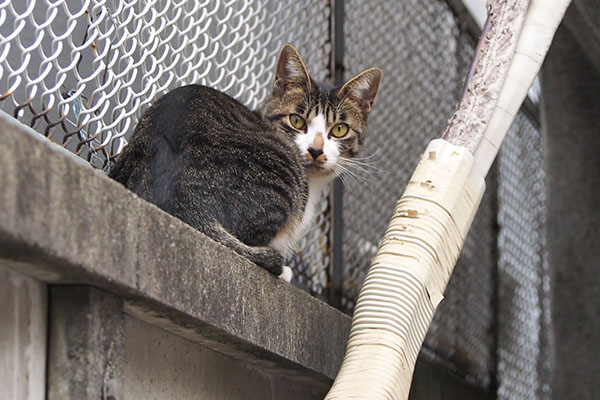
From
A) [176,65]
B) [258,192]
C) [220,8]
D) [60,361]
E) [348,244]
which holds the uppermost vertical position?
[220,8]

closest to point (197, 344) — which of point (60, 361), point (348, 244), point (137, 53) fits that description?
point (60, 361)

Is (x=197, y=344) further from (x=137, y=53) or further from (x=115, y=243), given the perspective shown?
(x=137, y=53)

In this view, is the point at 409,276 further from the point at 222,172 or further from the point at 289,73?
the point at 289,73

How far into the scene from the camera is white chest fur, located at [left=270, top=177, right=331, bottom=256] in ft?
6.86

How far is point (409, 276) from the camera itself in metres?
1.73

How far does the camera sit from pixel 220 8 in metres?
2.46

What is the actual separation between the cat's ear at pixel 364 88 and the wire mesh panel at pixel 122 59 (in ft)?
0.80

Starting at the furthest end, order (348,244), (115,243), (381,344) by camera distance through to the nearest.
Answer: (348,244), (381,344), (115,243)

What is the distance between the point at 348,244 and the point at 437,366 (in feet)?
2.03

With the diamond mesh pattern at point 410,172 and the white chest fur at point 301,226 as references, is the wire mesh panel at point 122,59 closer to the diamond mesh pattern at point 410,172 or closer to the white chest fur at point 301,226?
the white chest fur at point 301,226

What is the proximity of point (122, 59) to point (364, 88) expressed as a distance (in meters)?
0.96

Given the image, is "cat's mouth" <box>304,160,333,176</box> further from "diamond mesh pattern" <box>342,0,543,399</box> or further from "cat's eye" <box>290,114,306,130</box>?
"diamond mesh pattern" <box>342,0,543,399</box>

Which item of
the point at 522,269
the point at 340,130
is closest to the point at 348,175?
the point at 340,130

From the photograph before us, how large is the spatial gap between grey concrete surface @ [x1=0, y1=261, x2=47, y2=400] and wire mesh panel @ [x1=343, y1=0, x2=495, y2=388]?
1594mm
